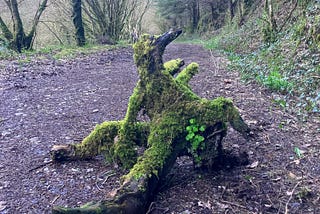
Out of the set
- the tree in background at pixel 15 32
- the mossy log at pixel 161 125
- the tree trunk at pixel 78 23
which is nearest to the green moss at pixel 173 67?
the mossy log at pixel 161 125

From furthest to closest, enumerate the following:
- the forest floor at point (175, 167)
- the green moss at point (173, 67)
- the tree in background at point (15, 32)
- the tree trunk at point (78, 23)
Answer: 1. the tree trunk at point (78, 23)
2. the tree in background at point (15, 32)
3. the green moss at point (173, 67)
4. the forest floor at point (175, 167)

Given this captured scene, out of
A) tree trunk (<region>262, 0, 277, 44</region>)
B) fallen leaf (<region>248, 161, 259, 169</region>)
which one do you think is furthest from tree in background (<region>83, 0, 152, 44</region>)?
fallen leaf (<region>248, 161, 259, 169</region>)

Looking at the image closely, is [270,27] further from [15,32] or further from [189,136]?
[15,32]

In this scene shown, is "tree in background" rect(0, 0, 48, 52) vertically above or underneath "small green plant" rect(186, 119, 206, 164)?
above

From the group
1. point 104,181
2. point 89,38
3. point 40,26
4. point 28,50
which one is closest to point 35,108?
point 104,181

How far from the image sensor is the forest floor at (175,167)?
96.4 inches

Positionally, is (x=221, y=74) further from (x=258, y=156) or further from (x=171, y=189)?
(x=171, y=189)

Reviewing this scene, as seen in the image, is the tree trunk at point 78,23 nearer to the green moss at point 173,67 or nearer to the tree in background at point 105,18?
the tree in background at point 105,18

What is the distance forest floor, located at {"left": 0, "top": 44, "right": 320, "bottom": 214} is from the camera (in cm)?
245

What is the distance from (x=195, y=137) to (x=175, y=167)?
1.75ft

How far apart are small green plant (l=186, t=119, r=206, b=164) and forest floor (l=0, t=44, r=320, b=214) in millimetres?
248

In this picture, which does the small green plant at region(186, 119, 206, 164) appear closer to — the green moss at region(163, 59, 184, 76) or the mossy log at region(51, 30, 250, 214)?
the mossy log at region(51, 30, 250, 214)

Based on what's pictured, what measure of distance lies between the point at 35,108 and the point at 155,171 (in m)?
3.23

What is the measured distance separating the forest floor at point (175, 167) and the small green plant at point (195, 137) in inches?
9.8
